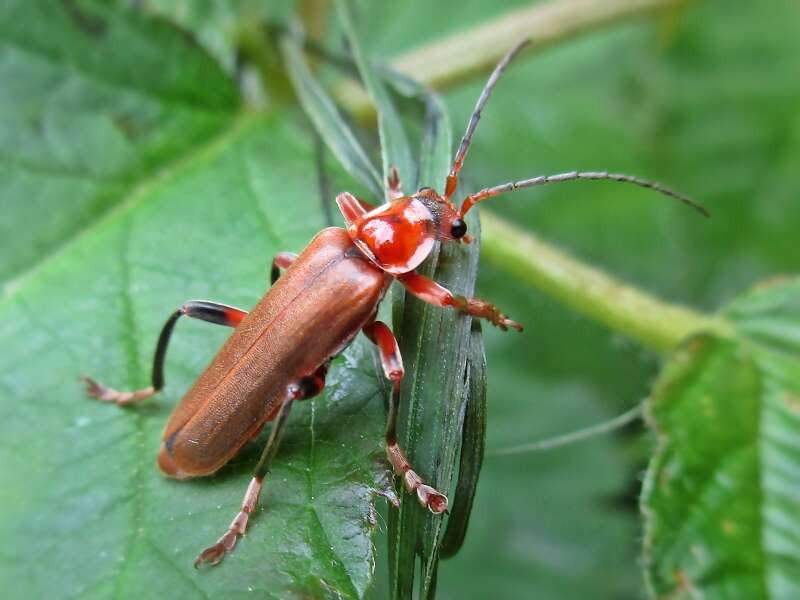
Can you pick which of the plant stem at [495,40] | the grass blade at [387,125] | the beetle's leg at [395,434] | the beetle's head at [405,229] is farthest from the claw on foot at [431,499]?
the plant stem at [495,40]

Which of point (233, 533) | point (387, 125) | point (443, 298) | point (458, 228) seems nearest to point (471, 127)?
point (387, 125)

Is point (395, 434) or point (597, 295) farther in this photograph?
point (597, 295)

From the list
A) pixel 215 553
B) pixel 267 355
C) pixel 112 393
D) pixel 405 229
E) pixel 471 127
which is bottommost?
pixel 215 553

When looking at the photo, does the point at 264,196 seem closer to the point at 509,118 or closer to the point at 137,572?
the point at 137,572

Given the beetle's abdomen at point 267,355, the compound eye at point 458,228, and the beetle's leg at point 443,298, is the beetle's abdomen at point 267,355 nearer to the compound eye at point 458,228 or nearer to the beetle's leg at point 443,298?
the beetle's leg at point 443,298

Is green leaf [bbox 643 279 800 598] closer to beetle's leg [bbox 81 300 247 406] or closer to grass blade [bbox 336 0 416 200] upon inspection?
grass blade [bbox 336 0 416 200]

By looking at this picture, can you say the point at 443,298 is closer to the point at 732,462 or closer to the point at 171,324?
the point at 171,324

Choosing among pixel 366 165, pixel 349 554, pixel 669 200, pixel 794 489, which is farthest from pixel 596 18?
pixel 349 554
